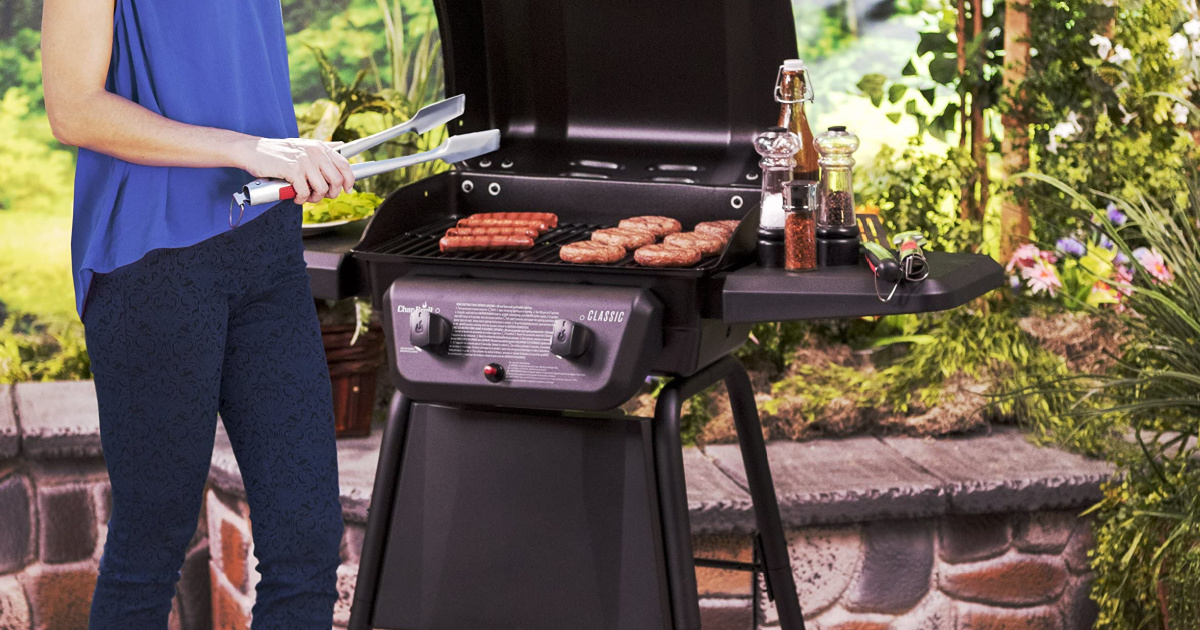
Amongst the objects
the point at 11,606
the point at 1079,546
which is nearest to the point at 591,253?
the point at 1079,546

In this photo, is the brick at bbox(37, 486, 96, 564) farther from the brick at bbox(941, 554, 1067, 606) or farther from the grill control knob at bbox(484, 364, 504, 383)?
the brick at bbox(941, 554, 1067, 606)

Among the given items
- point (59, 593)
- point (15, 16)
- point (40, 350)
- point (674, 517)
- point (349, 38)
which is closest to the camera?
point (674, 517)

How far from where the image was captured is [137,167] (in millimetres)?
1651

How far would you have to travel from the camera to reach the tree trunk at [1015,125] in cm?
335

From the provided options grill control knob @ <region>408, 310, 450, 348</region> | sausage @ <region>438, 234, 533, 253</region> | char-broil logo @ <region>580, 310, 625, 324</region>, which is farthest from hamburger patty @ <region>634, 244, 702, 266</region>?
grill control knob @ <region>408, 310, 450, 348</region>

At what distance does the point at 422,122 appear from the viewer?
2049 mm

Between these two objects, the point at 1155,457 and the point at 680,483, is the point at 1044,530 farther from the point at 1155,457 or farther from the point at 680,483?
the point at 680,483

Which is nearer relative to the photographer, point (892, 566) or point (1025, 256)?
point (892, 566)

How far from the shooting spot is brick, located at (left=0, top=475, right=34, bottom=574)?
10.1 feet

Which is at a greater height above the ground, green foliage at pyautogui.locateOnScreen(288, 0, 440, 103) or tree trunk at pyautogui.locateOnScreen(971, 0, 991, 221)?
green foliage at pyautogui.locateOnScreen(288, 0, 440, 103)

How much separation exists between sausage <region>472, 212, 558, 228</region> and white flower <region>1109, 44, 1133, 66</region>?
1695 mm

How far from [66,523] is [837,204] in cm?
210

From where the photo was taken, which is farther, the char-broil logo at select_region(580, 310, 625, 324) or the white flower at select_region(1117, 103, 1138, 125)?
the white flower at select_region(1117, 103, 1138, 125)

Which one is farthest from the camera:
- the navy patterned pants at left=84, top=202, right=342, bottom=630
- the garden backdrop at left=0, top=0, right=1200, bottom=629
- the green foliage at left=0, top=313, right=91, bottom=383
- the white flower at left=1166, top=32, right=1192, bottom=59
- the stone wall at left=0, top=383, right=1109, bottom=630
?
the green foliage at left=0, top=313, right=91, bottom=383
